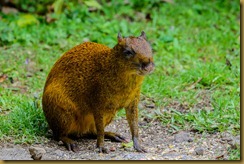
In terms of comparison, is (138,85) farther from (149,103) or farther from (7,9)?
(7,9)

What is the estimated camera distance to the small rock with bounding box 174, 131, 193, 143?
22.4 ft

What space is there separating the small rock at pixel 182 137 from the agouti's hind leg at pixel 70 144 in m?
1.04

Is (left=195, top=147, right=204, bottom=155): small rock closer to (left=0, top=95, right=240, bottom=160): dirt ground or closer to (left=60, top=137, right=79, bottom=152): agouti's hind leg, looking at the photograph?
(left=0, top=95, right=240, bottom=160): dirt ground

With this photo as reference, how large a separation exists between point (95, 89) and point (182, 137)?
3.59 ft

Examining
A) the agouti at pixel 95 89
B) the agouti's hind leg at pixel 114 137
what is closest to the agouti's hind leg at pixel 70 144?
the agouti at pixel 95 89

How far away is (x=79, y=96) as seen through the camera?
21.8 feet

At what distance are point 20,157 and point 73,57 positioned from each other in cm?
123

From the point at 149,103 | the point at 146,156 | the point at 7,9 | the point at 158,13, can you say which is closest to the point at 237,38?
the point at 158,13

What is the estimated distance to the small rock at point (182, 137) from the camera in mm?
6819

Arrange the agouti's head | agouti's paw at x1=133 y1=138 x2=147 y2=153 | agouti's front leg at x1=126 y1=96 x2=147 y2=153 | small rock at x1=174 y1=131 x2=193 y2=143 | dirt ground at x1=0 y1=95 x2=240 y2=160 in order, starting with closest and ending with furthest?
the agouti's head, dirt ground at x1=0 y1=95 x2=240 y2=160, agouti's paw at x1=133 y1=138 x2=147 y2=153, agouti's front leg at x1=126 y1=96 x2=147 y2=153, small rock at x1=174 y1=131 x2=193 y2=143

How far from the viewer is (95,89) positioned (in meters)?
6.52

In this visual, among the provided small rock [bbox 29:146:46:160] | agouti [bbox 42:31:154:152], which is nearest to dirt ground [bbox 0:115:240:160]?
small rock [bbox 29:146:46:160]

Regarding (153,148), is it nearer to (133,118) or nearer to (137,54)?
(133,118)

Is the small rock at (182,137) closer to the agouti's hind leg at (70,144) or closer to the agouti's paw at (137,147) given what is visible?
the agouti's paw at (137,147)
